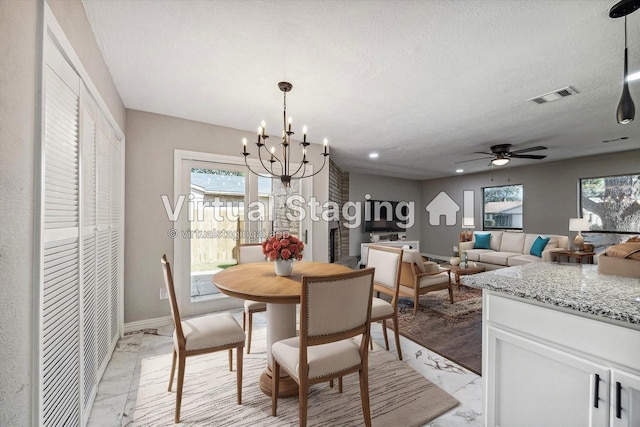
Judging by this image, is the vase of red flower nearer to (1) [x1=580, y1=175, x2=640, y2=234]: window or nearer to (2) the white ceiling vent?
(2) the white ceiling vent

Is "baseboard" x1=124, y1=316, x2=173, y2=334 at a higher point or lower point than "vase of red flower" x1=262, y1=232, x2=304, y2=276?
lower

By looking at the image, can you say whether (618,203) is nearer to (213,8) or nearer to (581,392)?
(581,392)

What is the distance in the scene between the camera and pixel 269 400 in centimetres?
182

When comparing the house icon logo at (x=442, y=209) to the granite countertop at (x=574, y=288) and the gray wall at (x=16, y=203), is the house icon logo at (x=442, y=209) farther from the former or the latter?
the gray wall at (x=16, y=203)

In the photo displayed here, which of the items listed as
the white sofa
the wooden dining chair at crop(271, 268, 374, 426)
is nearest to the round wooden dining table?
the wooden dining chair at crop(271, 268, 374, 426)

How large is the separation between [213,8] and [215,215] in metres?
2.41

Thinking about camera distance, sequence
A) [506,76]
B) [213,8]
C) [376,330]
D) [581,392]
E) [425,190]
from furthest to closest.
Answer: [425,190] → [376,330] → [506,76] → [213,8] → [581,392]

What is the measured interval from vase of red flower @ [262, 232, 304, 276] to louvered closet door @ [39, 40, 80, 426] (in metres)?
1.12

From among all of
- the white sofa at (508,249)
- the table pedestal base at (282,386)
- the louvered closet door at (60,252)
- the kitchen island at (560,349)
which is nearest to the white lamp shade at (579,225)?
the white sofa at (508,249)

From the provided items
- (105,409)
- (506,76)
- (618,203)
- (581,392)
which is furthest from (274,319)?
(618,203)

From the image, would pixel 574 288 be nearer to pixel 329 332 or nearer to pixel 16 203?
pixel 329 332

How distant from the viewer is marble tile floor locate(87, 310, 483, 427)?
5.42 ft

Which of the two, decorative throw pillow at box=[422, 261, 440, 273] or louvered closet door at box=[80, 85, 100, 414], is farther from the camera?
decorative throw pillow at box=[422, 261, 440, 273]

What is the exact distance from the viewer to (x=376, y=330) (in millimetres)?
2967
